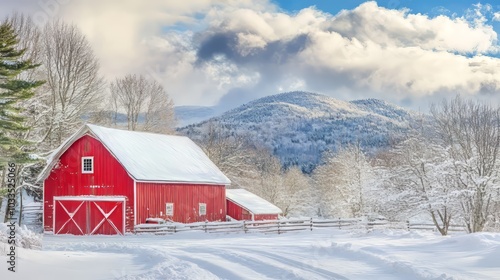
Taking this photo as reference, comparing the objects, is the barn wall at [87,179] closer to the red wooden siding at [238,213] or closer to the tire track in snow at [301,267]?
the red wooden siding at [238,213]

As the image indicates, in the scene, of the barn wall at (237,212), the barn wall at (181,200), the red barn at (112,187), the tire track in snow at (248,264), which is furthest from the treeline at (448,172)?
the tire track in snow at (248,264)

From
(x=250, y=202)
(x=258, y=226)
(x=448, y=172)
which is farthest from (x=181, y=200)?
(x=448, y=172)

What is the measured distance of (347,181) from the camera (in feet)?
195

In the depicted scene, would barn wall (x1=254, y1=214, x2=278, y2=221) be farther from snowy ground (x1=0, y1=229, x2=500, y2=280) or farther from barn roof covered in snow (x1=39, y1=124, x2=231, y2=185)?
snowy ground (x1=0, y1=229, x2=500, y2=280)

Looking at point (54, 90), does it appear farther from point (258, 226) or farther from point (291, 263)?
point (291, 263)

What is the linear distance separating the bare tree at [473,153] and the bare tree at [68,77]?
25968 mm

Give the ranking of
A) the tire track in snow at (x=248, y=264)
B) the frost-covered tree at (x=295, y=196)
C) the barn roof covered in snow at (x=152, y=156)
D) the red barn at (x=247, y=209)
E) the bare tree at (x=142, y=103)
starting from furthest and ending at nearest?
the frost-covered tree at (x=295, y=196)
the bare tree at (x=142, y=103)
the red barn at (x=247, y=209)
the barn roof covered in snow at (x=152, y=156)
the tire track in snow at (x=248, y=264)

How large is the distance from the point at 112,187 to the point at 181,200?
4816 millimetres

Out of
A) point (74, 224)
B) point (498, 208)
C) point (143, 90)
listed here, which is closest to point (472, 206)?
point (498, 208)

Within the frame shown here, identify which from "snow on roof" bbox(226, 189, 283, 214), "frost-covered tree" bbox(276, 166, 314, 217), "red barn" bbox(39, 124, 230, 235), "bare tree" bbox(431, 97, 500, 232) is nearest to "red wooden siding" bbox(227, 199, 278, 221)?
"snow on roof" bbox(226, 189, 283, 214)

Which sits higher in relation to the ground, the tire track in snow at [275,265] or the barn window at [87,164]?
the barn window at [87,164]

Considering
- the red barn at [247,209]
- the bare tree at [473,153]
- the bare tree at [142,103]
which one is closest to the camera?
the bare tree at [473,153]

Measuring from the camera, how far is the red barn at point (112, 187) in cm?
3369

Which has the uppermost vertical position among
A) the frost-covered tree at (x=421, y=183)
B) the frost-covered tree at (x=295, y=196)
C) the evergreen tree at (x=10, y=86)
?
the evergreen tree at (x=10, y=86)
